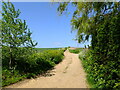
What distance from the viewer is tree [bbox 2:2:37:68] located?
1055 centimetres

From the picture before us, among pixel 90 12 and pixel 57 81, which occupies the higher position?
pixel 90 12

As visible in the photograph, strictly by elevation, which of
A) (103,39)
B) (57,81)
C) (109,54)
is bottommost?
(57,81)

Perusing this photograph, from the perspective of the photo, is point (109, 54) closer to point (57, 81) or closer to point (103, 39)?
point (103, 39)

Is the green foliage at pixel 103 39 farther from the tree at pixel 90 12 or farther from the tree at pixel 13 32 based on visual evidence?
the tree at pixel 13 32

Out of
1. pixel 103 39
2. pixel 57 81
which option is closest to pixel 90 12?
pixel 103 39

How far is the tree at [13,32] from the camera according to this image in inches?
416

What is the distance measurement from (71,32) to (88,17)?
1.88 m

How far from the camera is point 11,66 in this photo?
11.2 meters

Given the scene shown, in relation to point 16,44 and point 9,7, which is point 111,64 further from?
point 9,7

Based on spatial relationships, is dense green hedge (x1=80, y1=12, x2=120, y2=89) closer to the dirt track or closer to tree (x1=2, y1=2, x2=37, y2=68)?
the dirt track

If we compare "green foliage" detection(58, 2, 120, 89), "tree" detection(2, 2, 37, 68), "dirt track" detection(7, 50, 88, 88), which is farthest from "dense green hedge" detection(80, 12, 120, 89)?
"tree" detection(2, 2, 37, 68)

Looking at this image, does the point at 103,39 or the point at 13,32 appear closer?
the point at 103,39

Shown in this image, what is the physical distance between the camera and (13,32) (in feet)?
34.7

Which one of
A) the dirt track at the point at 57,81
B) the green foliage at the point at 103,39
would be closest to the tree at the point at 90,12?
the green foliage at the point at 103,39
